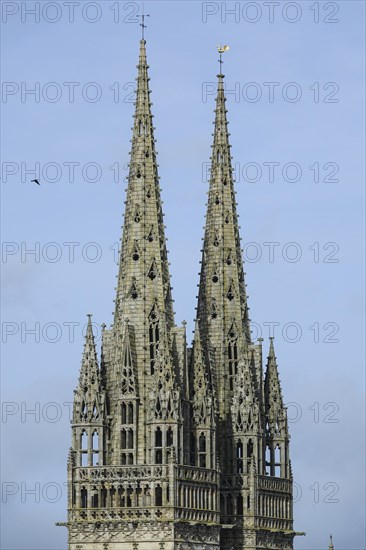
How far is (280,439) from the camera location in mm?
160750

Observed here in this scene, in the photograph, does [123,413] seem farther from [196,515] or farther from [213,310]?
[213,310]

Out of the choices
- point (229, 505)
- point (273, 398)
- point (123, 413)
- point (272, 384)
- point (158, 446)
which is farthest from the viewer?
point (272, 384)

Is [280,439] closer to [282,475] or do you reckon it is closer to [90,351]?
[282,475]

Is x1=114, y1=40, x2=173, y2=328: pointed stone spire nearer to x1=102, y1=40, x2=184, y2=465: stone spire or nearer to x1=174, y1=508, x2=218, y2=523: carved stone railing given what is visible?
x1=102, y1=40, x2=184, y2=465: stone spire

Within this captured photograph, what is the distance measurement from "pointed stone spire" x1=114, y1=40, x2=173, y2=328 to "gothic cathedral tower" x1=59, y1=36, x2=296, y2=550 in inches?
2.1

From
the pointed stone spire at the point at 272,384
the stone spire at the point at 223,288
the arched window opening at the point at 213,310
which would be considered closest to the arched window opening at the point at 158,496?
the stone spire at the point at 223,288

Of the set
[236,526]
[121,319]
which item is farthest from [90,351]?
[236,526]

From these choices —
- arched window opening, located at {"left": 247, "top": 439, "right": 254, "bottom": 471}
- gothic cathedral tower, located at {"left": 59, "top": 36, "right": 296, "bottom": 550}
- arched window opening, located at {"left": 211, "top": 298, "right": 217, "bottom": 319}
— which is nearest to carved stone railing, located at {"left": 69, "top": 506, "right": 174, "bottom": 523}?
gothic cathedral tower, located at {"left": 59, "top": 36, "right": 296, "bottom": 550}

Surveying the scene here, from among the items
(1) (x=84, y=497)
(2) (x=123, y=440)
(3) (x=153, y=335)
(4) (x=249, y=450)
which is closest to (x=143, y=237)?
(3) (x=153, y=335)

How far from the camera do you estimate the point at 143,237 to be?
510 ft

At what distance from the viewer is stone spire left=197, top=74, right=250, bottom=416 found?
160m

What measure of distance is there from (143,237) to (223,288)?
6.97 metres

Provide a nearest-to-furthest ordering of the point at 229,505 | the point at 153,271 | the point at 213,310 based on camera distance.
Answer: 1. the point at 153,271
2. the point at 229,505
3. the point at 213,310

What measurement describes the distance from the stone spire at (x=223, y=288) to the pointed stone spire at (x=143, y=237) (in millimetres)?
5364
